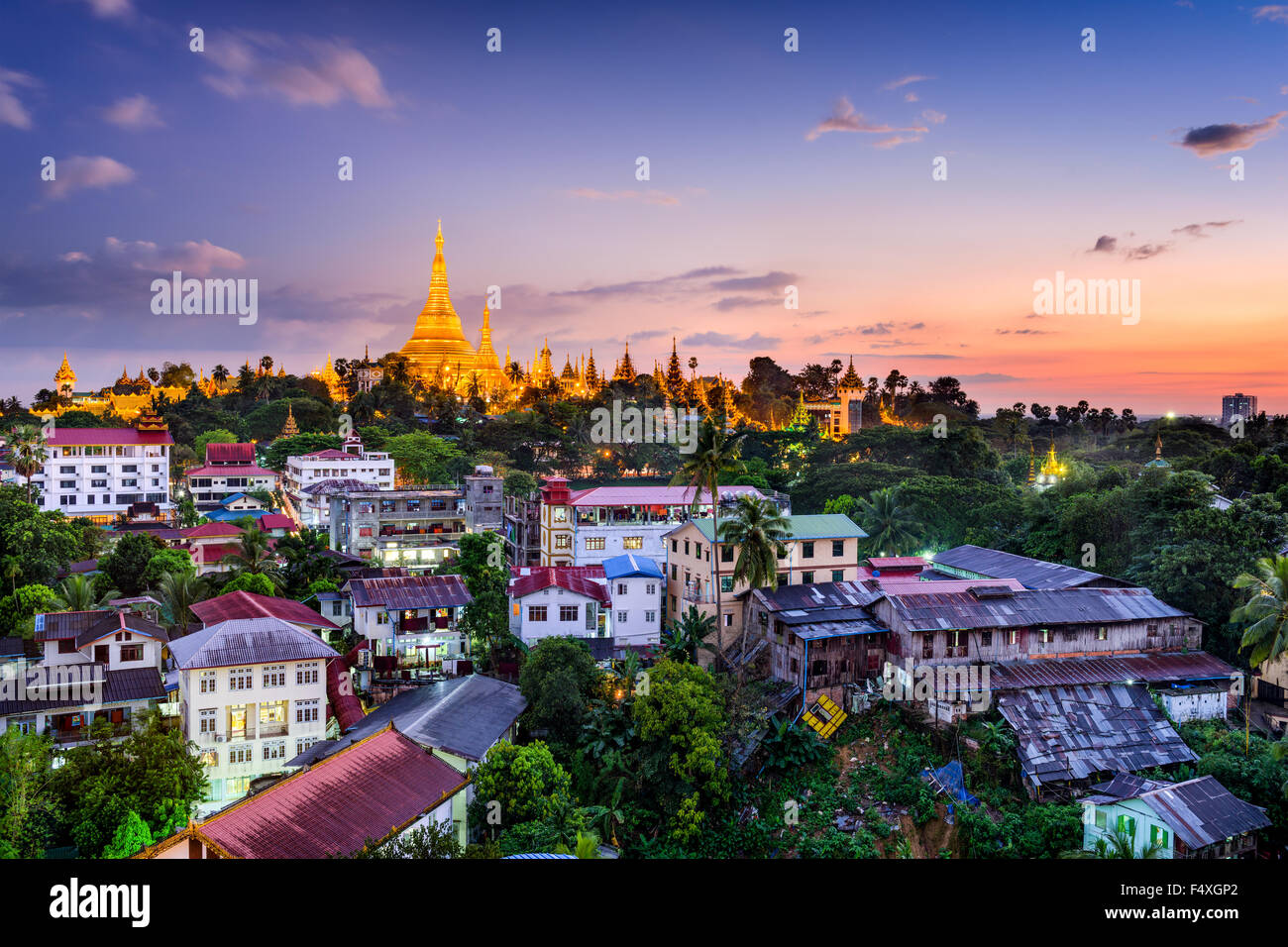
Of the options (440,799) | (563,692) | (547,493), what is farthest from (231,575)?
(440,799)

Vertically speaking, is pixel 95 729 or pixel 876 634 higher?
pixel 876 634

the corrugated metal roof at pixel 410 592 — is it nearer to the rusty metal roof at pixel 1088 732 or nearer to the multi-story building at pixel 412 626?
the multi-story building at pixel 412 626

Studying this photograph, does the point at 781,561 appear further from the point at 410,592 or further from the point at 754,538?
the point at 410,592

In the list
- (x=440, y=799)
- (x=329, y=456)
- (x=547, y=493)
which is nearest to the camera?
(x=440, y=799)

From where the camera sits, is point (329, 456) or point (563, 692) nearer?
point (563, 692)

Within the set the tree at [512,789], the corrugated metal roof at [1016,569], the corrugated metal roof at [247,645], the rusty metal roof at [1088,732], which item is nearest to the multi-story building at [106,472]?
the corrugated metal roof at [247,645]

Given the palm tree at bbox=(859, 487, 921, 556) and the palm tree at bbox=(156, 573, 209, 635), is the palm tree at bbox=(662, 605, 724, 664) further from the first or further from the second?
the palm tree at bbox=(156, 573, 209, 635)

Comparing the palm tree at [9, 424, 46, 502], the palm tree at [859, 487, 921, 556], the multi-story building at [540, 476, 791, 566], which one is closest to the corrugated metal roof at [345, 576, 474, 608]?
the multi-story building at [540, 476, 791, 566]
